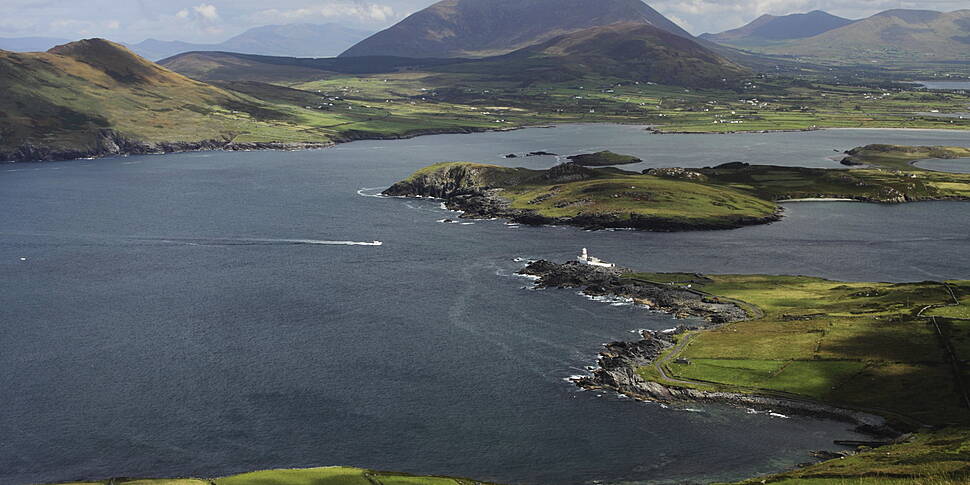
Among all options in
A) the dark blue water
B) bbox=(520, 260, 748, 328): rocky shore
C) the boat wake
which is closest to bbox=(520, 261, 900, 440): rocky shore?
bbox=(520, 260, 748, 328): rocky shore

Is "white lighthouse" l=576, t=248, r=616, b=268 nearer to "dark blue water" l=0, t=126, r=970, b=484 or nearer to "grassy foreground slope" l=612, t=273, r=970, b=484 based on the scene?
"dark blue water" l=0, t=126, r=970, b=484

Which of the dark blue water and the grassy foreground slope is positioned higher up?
the grassy foreground slope

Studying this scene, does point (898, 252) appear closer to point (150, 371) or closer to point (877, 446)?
point (877, 446)

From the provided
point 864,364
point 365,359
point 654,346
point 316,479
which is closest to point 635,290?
point 654,346

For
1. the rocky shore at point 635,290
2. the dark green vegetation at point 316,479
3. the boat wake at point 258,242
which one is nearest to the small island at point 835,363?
the rocky shore at point 635,290

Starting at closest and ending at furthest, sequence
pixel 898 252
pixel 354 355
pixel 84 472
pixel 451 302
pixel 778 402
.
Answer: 1. pixel 84 472
2. pixel 778 402
3. pixel 354 355
4. pixel 451 302
5. pixel 898 252

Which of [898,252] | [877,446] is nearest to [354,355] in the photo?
[877,446]

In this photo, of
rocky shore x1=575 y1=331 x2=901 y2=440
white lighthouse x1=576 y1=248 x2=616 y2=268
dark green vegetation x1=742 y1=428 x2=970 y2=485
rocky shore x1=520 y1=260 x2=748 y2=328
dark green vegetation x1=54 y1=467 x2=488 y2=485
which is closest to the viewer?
dark green vegetation x1=742 y1=428 x2=970 y2=485
